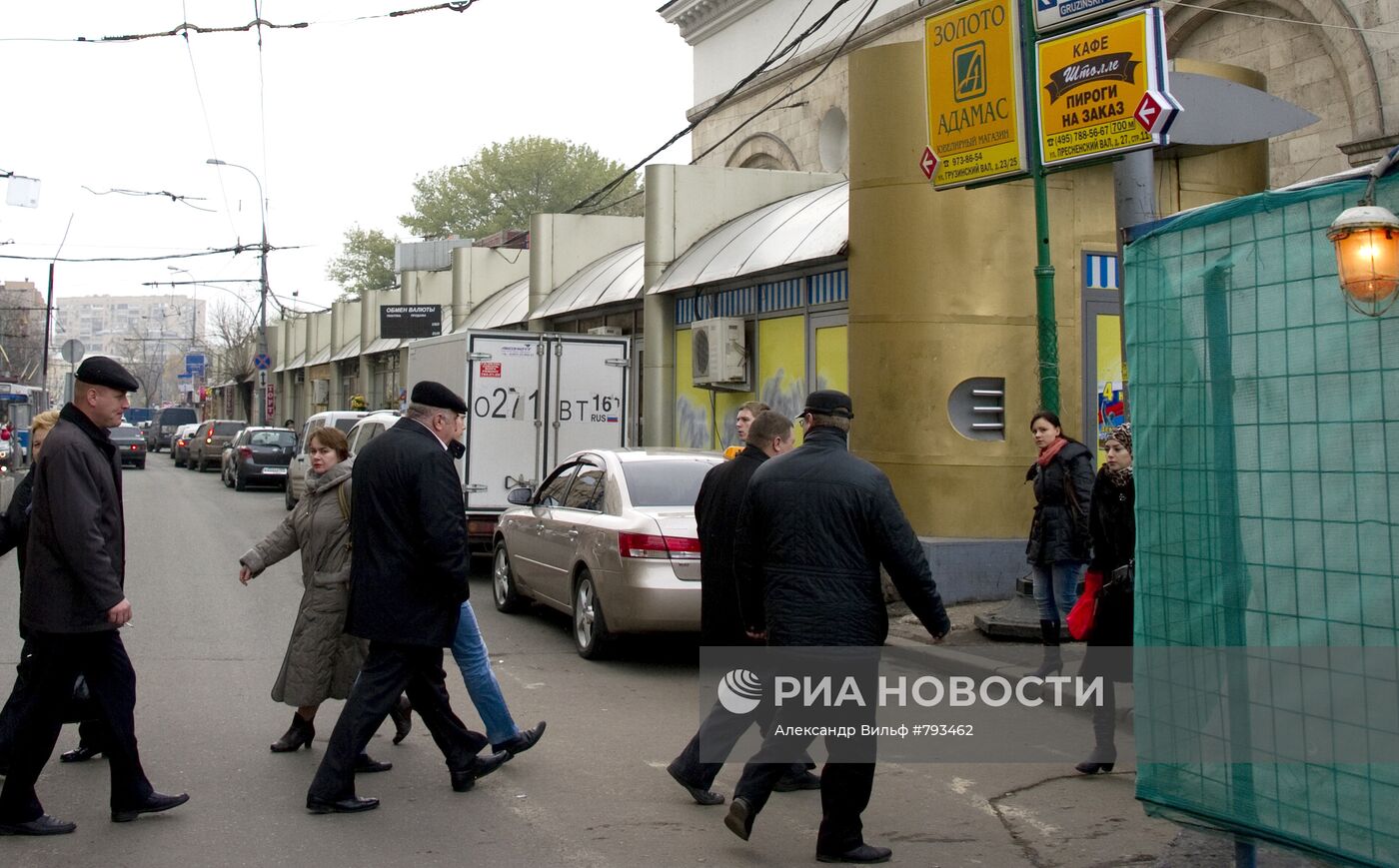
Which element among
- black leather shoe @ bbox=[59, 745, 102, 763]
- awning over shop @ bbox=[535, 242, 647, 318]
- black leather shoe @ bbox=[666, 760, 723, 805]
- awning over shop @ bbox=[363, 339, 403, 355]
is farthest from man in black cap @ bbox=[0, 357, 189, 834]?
awning over shop @ bbox=[363, 339, 403, 355]

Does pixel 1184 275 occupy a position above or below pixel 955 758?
above

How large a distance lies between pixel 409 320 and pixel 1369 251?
30.6m

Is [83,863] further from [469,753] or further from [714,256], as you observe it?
[714,256]

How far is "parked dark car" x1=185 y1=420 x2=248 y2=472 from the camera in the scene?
132ft

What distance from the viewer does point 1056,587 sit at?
8727mm

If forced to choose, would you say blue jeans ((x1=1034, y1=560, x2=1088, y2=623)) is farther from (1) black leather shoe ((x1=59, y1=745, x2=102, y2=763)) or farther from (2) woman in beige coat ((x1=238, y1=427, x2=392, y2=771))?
(1) black leather shoe ((x1=59, y1=745, x2=102, y2=763))

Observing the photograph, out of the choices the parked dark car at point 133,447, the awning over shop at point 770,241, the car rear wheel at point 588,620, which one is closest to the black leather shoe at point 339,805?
the car rear wheel at point 588,620

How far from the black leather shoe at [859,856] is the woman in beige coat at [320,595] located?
2.57 m

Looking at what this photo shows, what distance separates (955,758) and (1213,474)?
11.6 ft

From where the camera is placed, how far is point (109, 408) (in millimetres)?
5633

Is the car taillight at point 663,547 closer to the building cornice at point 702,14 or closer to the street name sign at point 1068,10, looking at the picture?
the street name sign at point 1068,10

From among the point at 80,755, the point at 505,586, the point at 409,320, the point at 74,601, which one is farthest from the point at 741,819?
the point at 409,320

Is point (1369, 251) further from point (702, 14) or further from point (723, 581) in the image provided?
point (702, 14)

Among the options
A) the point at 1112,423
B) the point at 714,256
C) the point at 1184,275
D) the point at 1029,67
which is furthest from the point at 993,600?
the point at 1184,275
